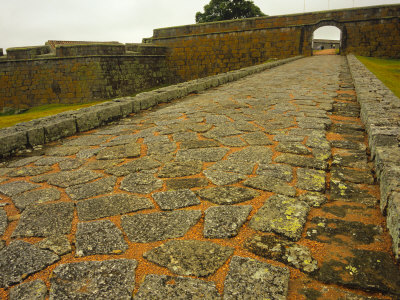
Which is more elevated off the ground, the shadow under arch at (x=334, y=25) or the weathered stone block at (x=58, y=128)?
the shadow under arch at (x=334, y=25)

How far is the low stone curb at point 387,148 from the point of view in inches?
58.0

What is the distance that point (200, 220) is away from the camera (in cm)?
177

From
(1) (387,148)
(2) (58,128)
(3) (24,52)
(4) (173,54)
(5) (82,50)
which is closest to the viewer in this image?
(1) (387,148)

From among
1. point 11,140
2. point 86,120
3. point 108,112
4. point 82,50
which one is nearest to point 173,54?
point 82,50

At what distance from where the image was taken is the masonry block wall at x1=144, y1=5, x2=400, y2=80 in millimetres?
18141

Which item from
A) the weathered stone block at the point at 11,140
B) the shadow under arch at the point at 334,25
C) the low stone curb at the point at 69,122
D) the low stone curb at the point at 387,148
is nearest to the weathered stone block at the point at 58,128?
the low stone curb at the point at 69,122

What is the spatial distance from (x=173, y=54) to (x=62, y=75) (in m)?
9.57

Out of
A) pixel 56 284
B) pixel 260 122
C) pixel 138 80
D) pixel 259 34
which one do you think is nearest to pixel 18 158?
pixel 56 284

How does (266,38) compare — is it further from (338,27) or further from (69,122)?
(69,122)

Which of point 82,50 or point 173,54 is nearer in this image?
point 82,50

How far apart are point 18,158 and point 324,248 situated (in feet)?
11.1

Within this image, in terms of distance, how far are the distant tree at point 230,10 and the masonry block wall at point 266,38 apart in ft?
40.0

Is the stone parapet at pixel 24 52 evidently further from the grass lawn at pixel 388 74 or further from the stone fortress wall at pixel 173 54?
the grass lawn at pixel 388 74

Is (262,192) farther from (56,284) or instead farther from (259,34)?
(259,34)
